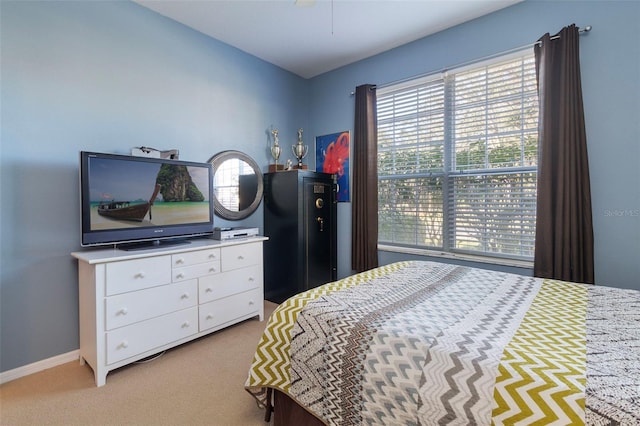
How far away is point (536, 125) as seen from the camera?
2463mm

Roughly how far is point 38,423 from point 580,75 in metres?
4.10

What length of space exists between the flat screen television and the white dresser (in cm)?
17

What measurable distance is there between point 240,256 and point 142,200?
0.92 m

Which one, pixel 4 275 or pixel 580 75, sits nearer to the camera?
pixel 4 275

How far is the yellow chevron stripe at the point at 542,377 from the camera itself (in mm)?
775

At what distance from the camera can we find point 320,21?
9.08ft

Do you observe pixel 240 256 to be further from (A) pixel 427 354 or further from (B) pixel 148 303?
(A) pixel 427 354

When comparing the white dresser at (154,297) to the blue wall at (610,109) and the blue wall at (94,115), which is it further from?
the blue wall at (610,109)

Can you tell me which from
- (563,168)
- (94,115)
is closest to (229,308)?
(94,115)

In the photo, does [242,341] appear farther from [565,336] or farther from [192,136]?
[565,336]

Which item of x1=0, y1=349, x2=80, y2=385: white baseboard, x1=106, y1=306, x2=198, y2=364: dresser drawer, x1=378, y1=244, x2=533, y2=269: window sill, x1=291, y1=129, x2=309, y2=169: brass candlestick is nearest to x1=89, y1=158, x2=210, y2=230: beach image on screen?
x1=106, y1=306, x2=198, y2=364: dresser drawer

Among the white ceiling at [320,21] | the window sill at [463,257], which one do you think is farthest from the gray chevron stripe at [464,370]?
the white ceiling at [320,21]

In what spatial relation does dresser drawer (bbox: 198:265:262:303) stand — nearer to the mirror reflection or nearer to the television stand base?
the television stand base

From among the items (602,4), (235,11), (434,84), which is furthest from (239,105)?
(602,4)
